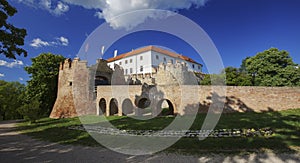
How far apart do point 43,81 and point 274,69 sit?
33476 mm

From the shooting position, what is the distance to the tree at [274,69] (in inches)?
891

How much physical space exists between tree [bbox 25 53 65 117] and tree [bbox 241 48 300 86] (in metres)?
31.0

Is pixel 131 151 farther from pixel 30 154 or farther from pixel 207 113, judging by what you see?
pixel 207 113

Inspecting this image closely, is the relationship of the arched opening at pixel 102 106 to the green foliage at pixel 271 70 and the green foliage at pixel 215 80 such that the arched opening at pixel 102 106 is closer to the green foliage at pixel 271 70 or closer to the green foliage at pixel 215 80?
the green foliage at pixel 215 80

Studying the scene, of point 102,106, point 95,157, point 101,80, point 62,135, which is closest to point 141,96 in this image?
point 102,106

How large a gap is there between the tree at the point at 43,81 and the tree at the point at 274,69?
102 ft

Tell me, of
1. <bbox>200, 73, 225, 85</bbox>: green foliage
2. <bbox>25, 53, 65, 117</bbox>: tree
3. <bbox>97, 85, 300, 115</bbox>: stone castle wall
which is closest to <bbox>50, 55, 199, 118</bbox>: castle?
<bbox>97, 85, 300, 115</bbox>: stone castle wall

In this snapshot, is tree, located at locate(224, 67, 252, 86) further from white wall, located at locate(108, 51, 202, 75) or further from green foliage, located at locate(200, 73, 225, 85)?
white wall, located at locate(108, 51, 202, 75)

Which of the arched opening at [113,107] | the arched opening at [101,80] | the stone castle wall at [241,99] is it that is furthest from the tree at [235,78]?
the arched opening at [101,80]

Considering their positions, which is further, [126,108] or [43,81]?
[43,81]

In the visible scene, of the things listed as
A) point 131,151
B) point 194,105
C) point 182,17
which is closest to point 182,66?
point 194,105

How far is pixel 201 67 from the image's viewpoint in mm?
54562

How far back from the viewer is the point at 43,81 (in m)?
22.1

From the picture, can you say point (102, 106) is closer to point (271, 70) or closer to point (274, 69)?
point (271, 70)
